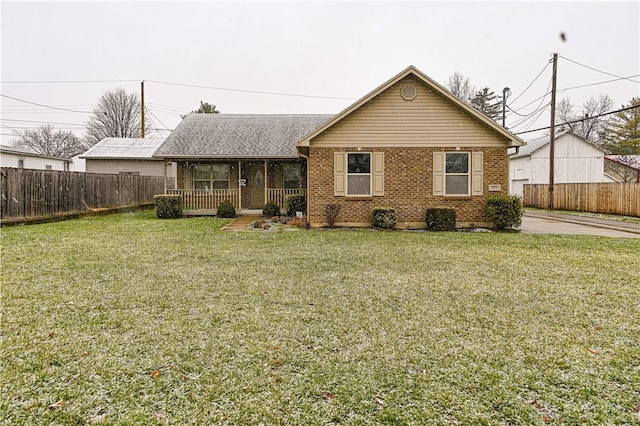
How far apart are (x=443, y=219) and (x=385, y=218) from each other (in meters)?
1.82

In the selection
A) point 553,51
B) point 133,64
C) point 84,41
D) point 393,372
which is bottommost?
point 393,372

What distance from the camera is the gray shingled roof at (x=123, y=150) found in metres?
23.6

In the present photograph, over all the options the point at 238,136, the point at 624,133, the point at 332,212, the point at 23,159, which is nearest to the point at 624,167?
the point at 624,133

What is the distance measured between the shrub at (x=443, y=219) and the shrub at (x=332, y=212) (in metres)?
3.02

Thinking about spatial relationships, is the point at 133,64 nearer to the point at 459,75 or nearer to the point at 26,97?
the point at 26,97

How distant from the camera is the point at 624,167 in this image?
103 ft

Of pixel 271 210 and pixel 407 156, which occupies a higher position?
pixel 407 156

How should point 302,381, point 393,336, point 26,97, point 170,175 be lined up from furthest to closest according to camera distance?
point 26,97 → point 170,175 → point 393,336 → point 302,381

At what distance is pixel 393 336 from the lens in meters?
3.69

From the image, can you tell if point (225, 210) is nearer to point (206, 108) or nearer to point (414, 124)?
point (414, 124)

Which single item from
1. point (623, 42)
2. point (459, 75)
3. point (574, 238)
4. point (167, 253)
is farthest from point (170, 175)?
point (459, 75)

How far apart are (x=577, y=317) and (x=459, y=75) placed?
130 feet

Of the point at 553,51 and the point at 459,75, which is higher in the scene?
the point at 459,75

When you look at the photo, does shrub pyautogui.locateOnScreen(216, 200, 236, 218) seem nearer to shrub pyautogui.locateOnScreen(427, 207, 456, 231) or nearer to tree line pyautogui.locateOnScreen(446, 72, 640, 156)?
shrub pyautogui.locateOnScreen(427, 207, 456, 231)
